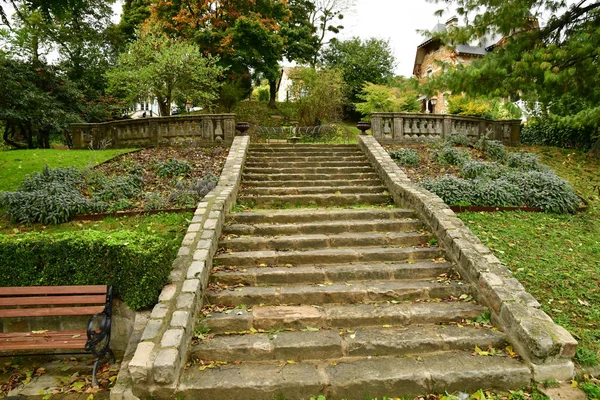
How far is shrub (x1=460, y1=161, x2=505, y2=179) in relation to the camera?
8.72m

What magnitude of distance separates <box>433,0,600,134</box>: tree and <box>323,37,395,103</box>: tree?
19.3 meters

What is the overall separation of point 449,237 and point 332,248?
1.83m

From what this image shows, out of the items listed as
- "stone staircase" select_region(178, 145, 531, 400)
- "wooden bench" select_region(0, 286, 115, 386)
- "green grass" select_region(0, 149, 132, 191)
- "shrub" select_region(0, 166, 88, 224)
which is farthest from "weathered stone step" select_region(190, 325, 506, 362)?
"green grass" select_region(0, 149, 132, 191)

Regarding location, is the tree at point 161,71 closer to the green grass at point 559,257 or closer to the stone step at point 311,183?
the stone step at point 311,183

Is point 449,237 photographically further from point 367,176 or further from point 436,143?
point 436,143

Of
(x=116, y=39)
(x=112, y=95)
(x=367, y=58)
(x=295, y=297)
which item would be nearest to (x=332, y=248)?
(x=295, y=297)

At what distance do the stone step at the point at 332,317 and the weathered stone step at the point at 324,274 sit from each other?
56cm

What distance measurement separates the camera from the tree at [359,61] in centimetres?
2727

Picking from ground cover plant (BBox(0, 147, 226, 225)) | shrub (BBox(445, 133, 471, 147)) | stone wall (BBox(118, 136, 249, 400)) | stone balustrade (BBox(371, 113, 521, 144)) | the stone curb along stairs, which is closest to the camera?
stone wall (BBox(118, 136, 249, 400))

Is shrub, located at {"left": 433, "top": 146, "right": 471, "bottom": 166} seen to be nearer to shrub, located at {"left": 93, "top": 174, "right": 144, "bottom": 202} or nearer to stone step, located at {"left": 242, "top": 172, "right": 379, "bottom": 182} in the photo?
stone step, located at {"left": 242, "top": 172, "right": 379, "bottom": 182}

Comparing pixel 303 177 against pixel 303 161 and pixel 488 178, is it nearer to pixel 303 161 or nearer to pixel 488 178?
pixel 303 161

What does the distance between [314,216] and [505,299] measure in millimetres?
3452

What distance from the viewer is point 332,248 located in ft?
18.8

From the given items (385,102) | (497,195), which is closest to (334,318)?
(497,195)
